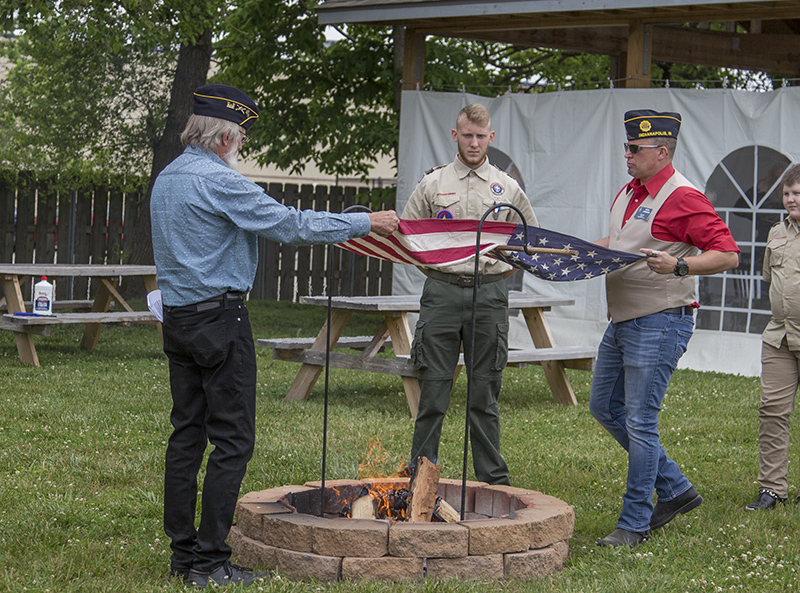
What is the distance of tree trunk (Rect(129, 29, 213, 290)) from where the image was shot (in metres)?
14.9

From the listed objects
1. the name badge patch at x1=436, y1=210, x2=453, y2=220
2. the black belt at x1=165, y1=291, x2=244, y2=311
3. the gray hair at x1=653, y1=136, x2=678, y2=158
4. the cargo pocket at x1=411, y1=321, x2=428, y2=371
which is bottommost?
the cargo pocket at x1=411, y1=321, x2=428, y2=371

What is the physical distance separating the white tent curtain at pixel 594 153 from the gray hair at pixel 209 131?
25.0 feet

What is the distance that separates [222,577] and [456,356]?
2047 millimetres

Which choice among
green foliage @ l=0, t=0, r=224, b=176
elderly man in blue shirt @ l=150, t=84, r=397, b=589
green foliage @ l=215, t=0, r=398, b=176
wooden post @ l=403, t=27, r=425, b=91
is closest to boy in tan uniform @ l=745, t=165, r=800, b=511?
elderly man in blue shirt @ l=150, t=84, r=397, b=589

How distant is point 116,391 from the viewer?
8781mm

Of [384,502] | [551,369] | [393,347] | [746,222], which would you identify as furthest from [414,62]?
[384,502]

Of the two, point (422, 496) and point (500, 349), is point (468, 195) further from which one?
point (422, 496)

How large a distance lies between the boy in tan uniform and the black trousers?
10.5ft

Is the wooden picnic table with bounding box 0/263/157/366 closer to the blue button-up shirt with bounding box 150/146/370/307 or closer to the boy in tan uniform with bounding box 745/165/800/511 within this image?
the blue button-up shirt with bounding box 150/146/370/307

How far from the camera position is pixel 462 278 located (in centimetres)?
563

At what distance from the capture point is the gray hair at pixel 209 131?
4.14 meters

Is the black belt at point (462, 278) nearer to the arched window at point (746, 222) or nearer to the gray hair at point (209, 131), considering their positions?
the gray hair at point (209, 131)

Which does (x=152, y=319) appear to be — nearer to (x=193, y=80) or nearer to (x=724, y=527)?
(x=193, y=80)

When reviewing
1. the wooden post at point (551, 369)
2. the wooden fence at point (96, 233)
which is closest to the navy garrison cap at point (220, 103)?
the wooden post at point (551, 369)
